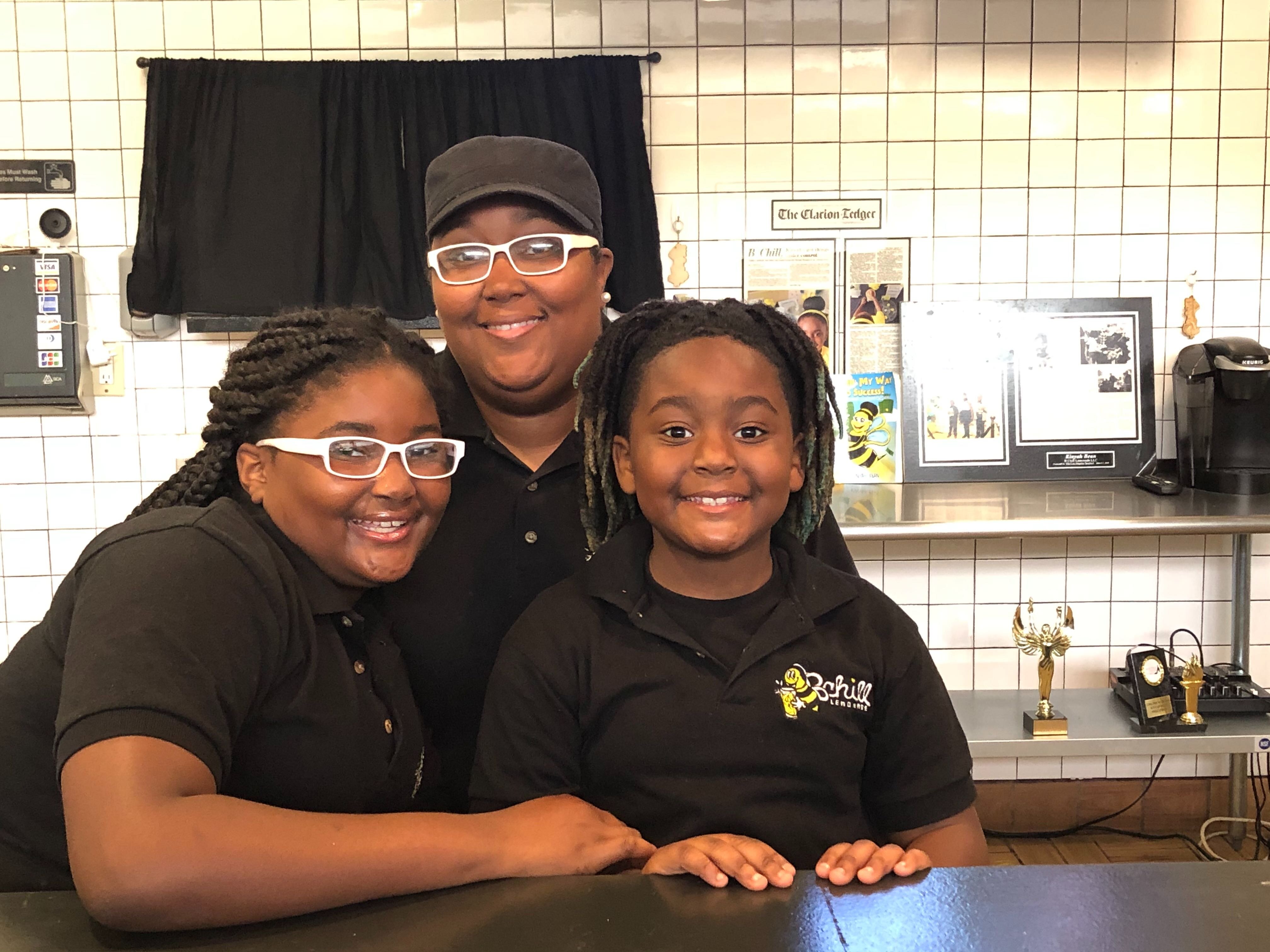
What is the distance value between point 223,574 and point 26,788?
0.33m

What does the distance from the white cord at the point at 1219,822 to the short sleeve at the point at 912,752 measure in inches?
88.9

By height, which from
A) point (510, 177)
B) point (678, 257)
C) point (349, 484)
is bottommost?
point (349, 484)

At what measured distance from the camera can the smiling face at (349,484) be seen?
1.08 meters

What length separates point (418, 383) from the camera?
116cm

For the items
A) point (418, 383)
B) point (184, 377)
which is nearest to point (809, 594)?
point (418, 383)

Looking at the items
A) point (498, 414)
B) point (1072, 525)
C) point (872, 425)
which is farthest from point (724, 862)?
point (872, 425)

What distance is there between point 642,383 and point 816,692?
45 centimetres

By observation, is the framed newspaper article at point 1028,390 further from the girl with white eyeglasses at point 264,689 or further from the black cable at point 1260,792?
the girl with white eyeglasses at point 264,689

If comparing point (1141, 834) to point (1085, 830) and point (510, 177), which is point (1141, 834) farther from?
point (510, 177)

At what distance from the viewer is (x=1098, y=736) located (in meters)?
2.67

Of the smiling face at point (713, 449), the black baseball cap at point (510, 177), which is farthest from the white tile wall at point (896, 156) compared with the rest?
the smiling face at point (713, 449)

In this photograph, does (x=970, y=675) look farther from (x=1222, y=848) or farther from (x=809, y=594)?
(x=809, y=594)

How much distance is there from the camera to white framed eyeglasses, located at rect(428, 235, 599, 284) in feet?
4.64

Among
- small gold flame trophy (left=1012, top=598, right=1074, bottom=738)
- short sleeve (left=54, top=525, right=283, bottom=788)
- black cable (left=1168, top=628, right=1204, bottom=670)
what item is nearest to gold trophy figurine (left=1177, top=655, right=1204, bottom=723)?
small gold flame trophy (left=1012, top=598, right=1074, bottom=738)
